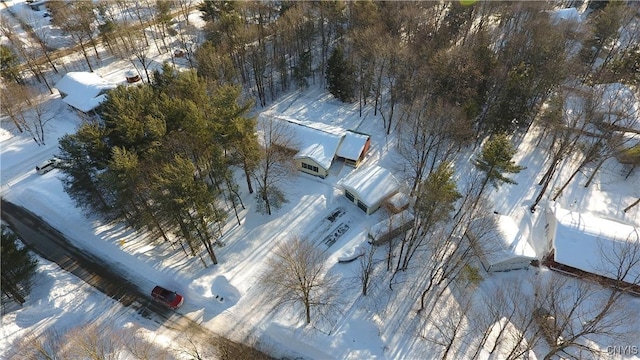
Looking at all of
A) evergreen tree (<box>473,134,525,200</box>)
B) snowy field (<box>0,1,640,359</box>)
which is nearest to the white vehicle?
snowy field (<box>0,1,640,359</box>)

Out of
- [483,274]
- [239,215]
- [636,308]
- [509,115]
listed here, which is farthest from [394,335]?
[509,115]

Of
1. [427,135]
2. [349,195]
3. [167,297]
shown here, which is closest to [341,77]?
[427,135]

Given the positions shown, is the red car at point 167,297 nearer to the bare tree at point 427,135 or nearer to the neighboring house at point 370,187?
the neighboring house at point 370,187

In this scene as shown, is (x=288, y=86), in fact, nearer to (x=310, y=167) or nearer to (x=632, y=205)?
(x=310, y=167)

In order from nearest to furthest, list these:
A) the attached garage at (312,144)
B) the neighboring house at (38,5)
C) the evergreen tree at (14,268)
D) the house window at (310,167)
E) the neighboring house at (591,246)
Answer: the evergreen tree at (14,268)
the neighboring house at (591,246)
the attached garage at (312,144)
the house window at (310,167)
the neighboring house at (38,5)

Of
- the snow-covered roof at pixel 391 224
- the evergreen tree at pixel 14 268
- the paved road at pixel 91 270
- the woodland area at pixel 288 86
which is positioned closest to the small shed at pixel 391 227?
the snow-covered roof at pixel 391 224

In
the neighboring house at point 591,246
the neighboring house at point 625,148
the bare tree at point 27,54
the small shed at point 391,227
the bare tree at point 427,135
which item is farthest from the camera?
the bare tree at point 27,54
